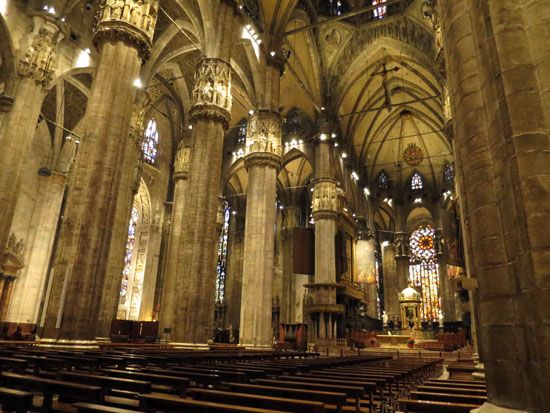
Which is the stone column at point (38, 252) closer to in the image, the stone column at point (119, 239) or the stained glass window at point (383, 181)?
the stone column at point (119, 239)

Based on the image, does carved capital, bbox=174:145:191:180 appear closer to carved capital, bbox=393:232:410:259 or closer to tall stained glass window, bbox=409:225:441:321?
carved capital, bbox=393:232:410:259

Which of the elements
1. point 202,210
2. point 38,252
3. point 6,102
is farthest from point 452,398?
point 38,252

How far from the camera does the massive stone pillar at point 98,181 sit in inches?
332

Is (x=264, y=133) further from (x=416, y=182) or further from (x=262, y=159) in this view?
(x=416, y=182)

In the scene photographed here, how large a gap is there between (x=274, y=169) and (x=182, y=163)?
5.77 metres

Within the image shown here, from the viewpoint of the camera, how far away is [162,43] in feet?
61.7

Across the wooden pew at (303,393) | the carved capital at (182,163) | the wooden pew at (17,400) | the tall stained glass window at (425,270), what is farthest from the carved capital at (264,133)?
the tall stained glass window at (425,270)

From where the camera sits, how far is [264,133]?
18188 mm

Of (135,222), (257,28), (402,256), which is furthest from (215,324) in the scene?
(257,28)

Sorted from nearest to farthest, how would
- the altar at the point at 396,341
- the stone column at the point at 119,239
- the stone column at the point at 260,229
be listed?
the stone column at the point at 119,239 → the stone column at the point at 260,229 → the altar at the point at 396,341

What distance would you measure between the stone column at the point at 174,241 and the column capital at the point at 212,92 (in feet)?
9.70

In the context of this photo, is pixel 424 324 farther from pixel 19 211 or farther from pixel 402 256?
pixel 19 211

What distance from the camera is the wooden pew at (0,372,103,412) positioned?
2.62 meters

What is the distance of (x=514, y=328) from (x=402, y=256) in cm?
3455
